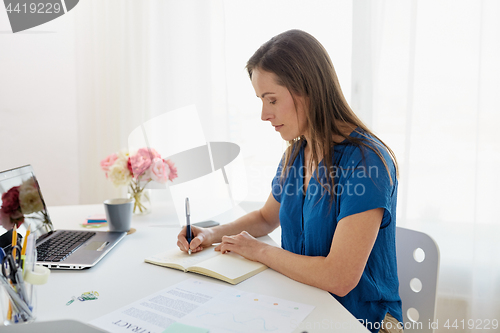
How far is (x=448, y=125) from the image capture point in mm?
1718

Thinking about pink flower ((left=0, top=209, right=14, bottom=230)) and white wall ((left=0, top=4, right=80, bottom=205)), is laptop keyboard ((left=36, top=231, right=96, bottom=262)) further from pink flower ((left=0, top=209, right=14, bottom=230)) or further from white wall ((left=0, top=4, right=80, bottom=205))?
white wall ((left=0, top=4, right=80, bottom=205))

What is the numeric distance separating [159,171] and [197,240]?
1.72ft

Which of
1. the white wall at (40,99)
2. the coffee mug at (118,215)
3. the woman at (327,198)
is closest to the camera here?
the woman at (327,198)

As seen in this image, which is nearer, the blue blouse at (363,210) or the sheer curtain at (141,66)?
the blue blouse at (363,210)

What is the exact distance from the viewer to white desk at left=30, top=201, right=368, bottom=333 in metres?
0.72

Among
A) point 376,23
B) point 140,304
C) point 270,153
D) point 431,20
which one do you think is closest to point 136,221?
point 140,304

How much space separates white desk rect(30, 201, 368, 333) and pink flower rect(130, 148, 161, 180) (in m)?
0.39

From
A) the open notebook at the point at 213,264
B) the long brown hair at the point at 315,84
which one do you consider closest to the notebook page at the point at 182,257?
the open notebook at the point at 213,264

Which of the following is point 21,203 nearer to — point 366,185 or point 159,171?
point 159,171

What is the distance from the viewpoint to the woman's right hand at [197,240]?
1.08 meters

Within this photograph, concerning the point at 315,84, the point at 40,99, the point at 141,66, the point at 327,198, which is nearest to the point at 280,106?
the point at 315,84

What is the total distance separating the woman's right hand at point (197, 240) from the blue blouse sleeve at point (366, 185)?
0.42 metres

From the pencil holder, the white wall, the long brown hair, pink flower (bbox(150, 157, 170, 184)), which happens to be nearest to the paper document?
the pencil holder

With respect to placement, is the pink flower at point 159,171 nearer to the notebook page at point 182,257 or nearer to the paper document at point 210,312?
the notebook page at point 182,257
